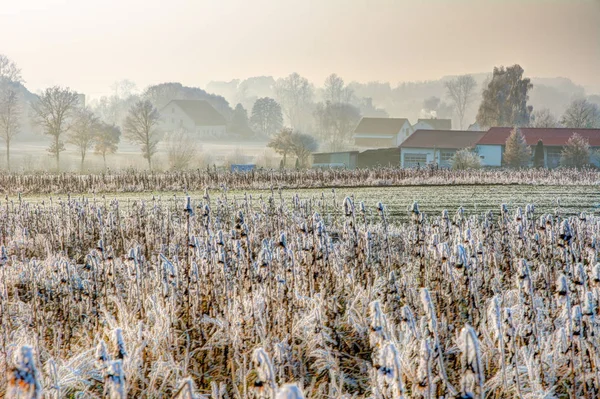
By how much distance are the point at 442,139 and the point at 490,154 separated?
218 inches

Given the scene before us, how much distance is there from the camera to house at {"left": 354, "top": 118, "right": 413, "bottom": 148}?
92.4m

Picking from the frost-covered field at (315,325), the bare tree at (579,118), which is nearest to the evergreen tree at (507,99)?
the bare tree at (579,118)

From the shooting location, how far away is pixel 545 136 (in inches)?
2173

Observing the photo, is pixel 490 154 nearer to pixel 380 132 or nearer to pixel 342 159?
pixel 342 159

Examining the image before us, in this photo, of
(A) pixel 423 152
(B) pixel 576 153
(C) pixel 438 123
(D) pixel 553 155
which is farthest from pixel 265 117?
(B) pixel 576 153

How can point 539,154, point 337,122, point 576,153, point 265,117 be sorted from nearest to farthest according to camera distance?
point 576,153 → point 539,154 → point 337,122 → point 265,117

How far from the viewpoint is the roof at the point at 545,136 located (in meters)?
53.4

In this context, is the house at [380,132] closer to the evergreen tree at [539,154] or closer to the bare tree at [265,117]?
the bare tree at [265,117]

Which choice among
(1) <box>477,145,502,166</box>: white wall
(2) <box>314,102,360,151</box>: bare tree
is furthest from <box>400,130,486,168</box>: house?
(2) <box>314,102,360,151</box>: bare tree

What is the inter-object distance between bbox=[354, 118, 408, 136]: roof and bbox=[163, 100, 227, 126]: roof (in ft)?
77.0

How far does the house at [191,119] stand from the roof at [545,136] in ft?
171

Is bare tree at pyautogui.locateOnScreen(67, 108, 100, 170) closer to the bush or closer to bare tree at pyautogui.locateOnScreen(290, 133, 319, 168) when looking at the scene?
bare tree at pyautogui.locateOnScreen(290, 133, 319, 168)

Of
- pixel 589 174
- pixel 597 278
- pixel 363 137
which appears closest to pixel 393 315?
pixel 597 278

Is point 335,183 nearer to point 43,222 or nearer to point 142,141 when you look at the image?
point 43,222
